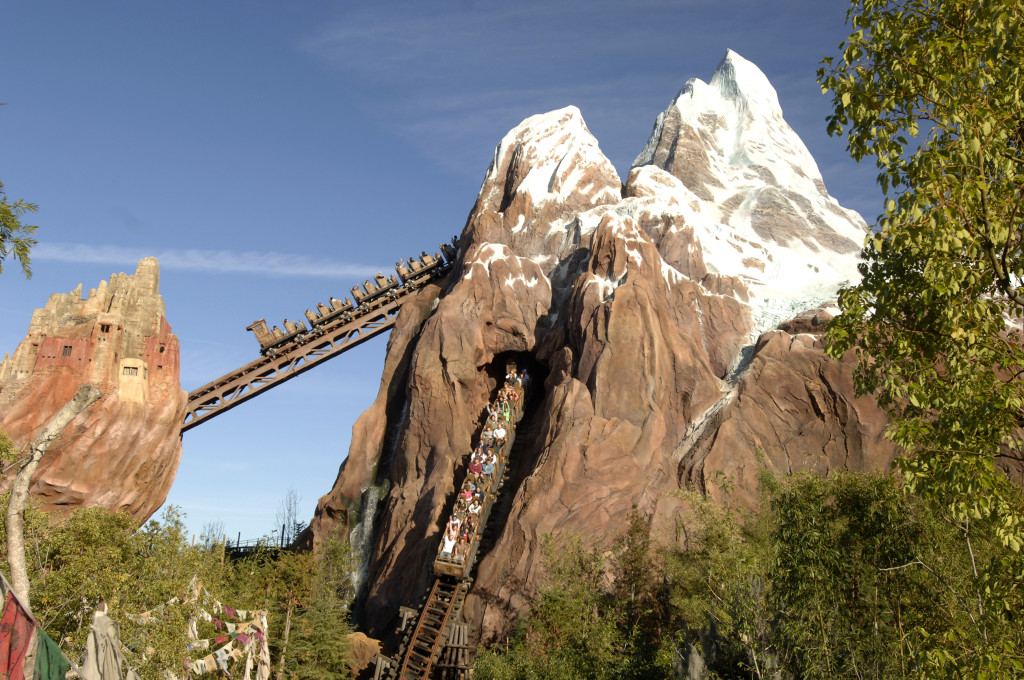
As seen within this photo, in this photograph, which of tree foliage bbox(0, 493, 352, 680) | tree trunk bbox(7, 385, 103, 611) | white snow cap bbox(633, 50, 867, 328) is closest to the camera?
tree trunk bbox(7, 385, 103, 611)

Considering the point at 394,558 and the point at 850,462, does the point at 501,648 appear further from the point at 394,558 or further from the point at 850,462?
the point at 850,462

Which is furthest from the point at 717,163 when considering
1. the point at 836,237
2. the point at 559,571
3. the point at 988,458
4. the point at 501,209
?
the point at 988,458

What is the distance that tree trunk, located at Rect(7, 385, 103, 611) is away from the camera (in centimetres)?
964

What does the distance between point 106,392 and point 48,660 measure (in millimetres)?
23920

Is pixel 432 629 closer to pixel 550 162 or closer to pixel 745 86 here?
pixel 550 162

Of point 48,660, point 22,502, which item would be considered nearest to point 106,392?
point 22,502

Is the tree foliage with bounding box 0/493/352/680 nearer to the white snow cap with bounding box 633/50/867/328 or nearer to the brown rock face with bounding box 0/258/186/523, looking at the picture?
the brown rock face with bounding box 0/258/186/523

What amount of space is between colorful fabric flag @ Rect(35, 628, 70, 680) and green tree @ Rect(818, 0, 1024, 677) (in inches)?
357

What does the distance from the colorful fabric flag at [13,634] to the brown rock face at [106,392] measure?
21.6 meters

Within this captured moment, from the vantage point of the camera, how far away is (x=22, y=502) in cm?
1000

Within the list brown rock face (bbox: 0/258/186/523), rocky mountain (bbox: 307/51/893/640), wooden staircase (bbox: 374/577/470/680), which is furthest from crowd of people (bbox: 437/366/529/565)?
brown rock face (bbox: 0/258/186/523)

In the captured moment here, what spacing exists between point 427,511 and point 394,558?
1.82 meters

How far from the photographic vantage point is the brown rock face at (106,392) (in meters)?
29.4

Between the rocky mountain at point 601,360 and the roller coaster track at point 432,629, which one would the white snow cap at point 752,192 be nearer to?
the rocky mountain at point 601,360
